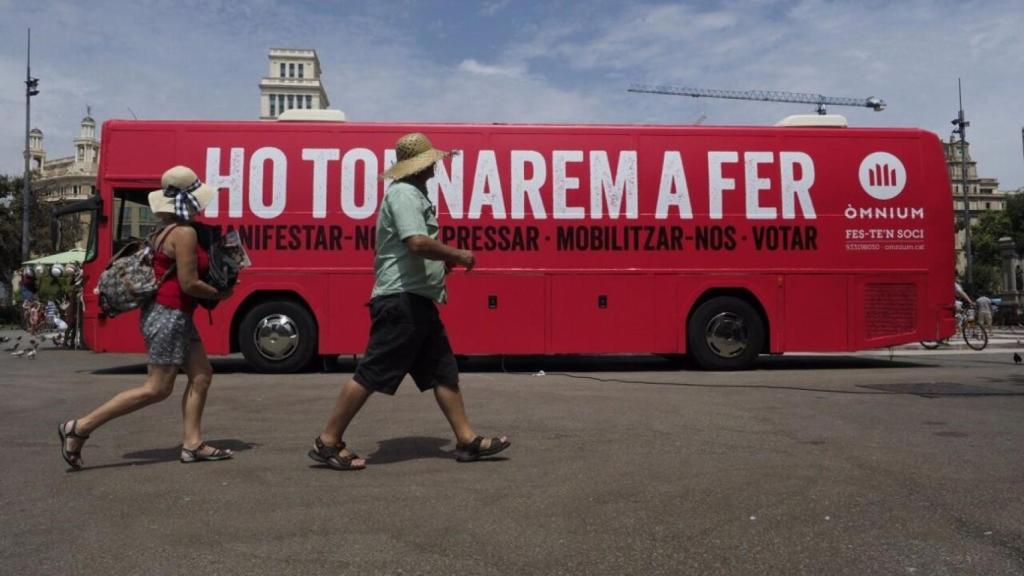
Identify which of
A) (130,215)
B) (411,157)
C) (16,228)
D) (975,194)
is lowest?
(411,157)

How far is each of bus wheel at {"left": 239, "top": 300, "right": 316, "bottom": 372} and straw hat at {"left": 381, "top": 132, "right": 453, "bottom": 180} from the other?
5450 millimetres

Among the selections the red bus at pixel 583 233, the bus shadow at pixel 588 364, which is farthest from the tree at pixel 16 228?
the red bus at pixel 583 233

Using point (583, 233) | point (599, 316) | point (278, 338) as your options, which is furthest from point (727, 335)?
point (278, 338)

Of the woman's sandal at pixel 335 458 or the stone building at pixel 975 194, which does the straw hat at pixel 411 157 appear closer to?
the woman's sandal at pixel 335 458

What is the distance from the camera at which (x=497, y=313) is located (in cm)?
980

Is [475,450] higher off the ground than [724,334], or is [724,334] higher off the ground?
[724,334]

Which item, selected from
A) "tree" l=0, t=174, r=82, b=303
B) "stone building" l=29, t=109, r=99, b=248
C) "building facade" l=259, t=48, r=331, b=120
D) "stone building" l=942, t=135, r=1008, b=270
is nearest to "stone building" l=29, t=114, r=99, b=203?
"stone building" l=29, t=109, r=99, b=248

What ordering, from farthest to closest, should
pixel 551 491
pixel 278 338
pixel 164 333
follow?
pixel 278 338 → pixel 164 333 → pixel 551 491

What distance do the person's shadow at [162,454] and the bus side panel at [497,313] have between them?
4633 millimetres

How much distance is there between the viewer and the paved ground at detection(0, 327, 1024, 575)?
9.70 feet

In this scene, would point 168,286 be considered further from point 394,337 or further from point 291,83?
point 291,83

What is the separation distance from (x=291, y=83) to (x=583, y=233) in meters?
122

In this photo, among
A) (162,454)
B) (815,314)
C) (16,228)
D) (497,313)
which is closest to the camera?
(162,454)

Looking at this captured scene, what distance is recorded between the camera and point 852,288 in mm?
10078
